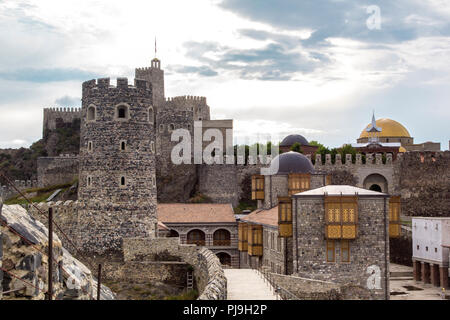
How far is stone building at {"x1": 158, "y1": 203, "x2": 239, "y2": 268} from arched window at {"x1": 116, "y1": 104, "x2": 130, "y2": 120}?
530 inches

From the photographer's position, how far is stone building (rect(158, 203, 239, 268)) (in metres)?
38.1

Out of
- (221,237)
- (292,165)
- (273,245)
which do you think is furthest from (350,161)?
(273,245)

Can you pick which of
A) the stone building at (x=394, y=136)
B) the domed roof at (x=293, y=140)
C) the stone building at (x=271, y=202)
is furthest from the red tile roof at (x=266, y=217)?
the stone building at (x=394, y=136)

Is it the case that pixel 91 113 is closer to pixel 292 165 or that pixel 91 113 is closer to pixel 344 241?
pixel 292 165

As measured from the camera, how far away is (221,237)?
38.9m

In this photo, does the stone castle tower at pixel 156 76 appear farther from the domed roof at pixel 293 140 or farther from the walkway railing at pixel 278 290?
the walkway railing at pixel 278 290

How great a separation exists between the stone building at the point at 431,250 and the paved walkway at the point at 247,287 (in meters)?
13.9

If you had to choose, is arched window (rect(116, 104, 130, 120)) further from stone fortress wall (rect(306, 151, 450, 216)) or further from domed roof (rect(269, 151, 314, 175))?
stone fortress wall (rect(306, 151, 450, 216))

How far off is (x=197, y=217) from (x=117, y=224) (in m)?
13.7

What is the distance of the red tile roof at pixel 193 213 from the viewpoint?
1506 inches

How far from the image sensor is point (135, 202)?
25.5 meters

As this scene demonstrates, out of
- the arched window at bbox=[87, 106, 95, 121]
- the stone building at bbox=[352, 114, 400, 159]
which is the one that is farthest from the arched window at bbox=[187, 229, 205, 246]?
the stone building at bbox=[352, 114, 400, 159]

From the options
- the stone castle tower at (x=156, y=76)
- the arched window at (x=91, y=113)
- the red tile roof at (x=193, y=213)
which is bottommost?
the red tile roof at (x=193, y=213)
